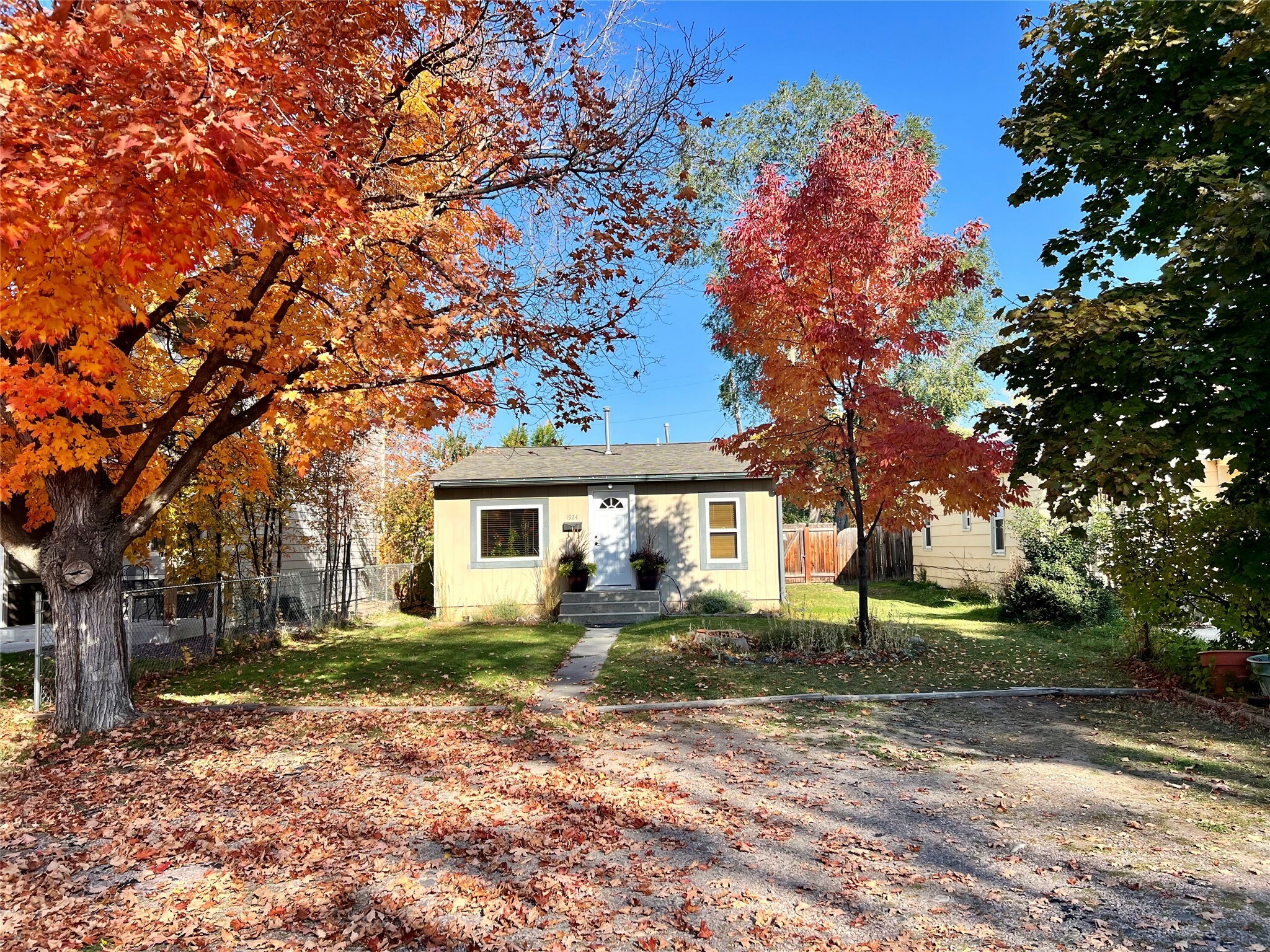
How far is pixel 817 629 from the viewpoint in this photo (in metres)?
11.0

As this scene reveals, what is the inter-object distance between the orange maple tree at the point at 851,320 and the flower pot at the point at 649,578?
5427 millimetres

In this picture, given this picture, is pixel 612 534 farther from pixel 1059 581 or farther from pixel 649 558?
pixel 1059 581

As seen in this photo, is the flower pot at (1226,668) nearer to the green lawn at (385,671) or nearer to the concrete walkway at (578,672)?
the concrete walkway at (578,672)

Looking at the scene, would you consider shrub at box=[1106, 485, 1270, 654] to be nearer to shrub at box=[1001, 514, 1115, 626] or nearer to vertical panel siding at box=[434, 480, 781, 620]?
shrub at box=[1001, 514, 1115, 626]

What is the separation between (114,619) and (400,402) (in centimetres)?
347

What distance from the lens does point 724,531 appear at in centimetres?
1633

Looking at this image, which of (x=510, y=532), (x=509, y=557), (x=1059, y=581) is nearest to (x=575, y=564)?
(x=509, y=557)

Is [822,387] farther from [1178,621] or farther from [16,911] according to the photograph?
[16,911]

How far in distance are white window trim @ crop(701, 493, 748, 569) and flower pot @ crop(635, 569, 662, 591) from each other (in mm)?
1090

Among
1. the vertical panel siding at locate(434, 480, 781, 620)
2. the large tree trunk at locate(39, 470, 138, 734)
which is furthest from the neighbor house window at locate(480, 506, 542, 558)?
the large tree trunk at locate(39, 470, 138, 734)

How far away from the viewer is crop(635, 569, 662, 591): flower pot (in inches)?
627

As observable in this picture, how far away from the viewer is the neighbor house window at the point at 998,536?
1659cm

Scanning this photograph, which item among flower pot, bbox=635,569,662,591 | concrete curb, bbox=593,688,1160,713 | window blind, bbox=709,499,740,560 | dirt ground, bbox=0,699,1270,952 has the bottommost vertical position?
concrete curb, bbox=593,688,1160,713

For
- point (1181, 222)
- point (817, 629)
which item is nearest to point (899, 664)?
point (817, 629)
